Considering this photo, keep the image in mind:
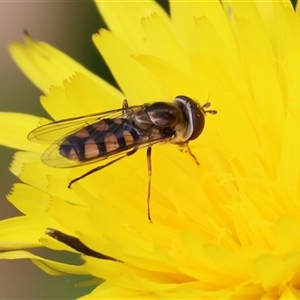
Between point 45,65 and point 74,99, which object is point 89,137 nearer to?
point 74,99

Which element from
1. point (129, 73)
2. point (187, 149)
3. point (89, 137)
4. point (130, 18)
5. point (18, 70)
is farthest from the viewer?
point (18, 70)

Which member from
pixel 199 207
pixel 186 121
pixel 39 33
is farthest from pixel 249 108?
pixel 39 33

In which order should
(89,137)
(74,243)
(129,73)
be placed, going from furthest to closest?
(129,73)
(89,137)
(74,243)

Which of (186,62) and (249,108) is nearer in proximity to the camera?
(249,108)

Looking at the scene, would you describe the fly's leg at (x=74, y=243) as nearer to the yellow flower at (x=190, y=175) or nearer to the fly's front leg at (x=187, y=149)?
the yellow flower at (x=190, y=175)

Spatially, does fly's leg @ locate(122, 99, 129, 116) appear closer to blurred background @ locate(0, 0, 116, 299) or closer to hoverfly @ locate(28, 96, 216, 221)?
hoverfly @ locate(28, 96, 216, 221)

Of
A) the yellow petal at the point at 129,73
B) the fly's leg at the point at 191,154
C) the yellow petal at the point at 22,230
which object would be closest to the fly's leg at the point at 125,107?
the yellow petal at the point at 129,73

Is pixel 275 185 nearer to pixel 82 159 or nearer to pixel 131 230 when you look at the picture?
pixel 131 230

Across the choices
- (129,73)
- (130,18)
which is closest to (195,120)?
(129,73)
